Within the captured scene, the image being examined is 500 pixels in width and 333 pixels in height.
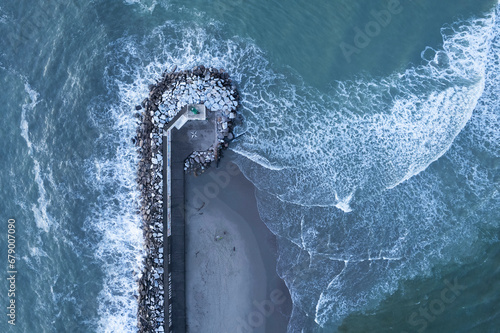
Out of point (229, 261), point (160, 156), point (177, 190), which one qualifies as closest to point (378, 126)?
point (229, 261)

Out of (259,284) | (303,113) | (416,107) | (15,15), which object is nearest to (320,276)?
(259,284)

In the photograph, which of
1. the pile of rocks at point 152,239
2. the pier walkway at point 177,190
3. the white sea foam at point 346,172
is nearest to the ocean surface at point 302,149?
the white sea foam at point 346,172

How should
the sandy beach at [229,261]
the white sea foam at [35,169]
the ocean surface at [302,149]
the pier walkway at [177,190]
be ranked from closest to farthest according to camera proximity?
the ocean surface at [302,149] → the sandy beach at [229,261] → the pier walkway at [177,190] → the white sea foam at [35,169]

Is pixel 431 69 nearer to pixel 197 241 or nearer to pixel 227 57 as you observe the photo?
pixel 227 57

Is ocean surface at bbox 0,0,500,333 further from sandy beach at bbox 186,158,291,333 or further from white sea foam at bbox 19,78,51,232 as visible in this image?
sandy beach at bbox 186,158,291,333

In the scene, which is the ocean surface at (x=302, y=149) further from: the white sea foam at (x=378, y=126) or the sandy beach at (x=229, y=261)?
the sandy beach at (x=229, y=261)

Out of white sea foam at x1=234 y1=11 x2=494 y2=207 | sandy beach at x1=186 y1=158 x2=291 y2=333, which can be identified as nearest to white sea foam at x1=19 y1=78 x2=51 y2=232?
sandy beach at x1=186 y1=158 x2=291 y2=333
